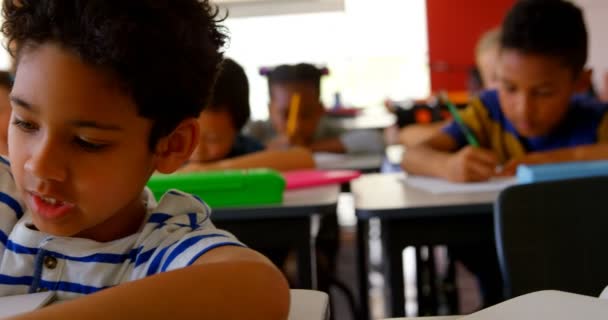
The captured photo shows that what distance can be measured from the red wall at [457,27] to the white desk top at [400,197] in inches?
173

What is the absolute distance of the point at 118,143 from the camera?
0.77 metres

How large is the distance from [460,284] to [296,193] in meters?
1.95

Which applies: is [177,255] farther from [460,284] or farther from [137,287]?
[460,284]

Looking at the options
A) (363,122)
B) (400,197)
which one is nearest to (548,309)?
(400,197)

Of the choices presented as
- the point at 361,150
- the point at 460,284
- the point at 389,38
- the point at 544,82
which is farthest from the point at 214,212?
the point at 389,38

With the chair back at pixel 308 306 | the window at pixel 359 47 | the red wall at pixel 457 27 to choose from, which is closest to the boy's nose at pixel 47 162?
the chair back at pixel 308 306

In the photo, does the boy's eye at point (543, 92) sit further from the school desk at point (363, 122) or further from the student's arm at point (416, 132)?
the school desk at point (363, 122)

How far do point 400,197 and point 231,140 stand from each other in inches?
32.4

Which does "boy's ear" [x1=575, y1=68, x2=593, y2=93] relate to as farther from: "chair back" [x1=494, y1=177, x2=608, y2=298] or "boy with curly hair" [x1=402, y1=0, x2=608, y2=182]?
"chair back" [x1=494, y1=177, x2=608, y2=298]

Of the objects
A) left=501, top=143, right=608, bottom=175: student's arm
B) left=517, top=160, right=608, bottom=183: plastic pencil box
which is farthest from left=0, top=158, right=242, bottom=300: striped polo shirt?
left=501, top=143, right=608, bottom=175: student's arm

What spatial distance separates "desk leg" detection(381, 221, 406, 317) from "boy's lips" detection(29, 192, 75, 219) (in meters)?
0.84

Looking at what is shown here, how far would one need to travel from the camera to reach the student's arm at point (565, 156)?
180cm

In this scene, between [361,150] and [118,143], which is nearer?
[118,143]

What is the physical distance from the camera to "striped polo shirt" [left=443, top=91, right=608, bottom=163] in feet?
6.53
